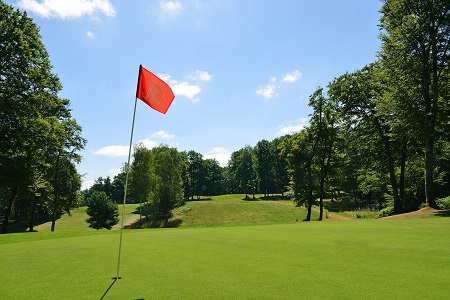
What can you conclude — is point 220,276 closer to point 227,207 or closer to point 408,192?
point 408,192

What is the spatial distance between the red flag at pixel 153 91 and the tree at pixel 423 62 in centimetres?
2037

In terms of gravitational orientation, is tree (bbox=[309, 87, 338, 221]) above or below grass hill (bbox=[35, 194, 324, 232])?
above

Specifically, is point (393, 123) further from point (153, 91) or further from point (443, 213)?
point (153, 91)

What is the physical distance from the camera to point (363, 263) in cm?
635

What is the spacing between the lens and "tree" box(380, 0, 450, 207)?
2223 cm

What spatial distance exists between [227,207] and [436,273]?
193ft

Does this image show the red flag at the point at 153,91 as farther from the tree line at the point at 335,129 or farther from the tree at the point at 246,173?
the tree at the point at 246,173

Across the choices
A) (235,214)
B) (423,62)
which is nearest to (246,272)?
(423,62)

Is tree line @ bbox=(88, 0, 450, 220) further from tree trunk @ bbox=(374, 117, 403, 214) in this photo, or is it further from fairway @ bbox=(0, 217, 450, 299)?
fairway @ bbox=(0, 217, 450, 299)

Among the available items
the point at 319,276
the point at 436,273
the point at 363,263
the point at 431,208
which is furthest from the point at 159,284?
the point at 431,208

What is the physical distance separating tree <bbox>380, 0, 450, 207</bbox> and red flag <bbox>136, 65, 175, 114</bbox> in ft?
66.8

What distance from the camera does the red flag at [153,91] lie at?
9.01m

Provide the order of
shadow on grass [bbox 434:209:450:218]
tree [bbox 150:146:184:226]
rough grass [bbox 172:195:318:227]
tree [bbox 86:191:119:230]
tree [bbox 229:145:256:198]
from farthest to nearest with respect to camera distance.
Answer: tree [bbox 229:145:256:198]
tree [bbox 150:146:184:226]
rough grass [bbox 172:195:318:227]
tree [bbox 86:191:119:230]
shadow on grass [bbox 434:209:450:218]

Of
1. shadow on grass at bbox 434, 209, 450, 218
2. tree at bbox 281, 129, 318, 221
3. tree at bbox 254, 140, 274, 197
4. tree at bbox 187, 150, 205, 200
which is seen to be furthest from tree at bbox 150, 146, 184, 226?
tree at bbox 187, 150, 205, 200
